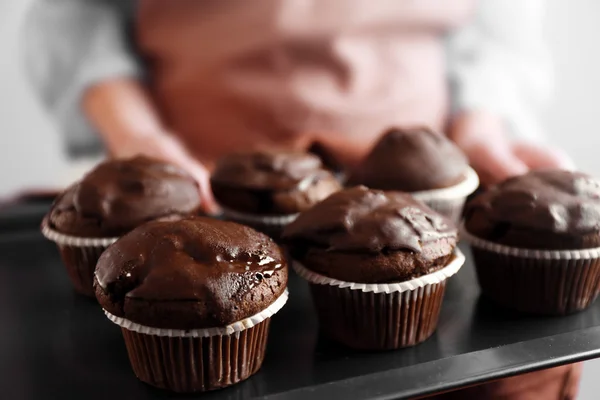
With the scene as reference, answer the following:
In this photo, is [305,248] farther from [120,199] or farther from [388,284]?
[120,199]

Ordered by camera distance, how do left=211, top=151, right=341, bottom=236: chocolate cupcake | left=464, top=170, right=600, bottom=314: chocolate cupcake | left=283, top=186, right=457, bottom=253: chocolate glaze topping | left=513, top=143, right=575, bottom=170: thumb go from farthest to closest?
1. left=513, top=143, right=575, bottom=170: thumb
2. left=211, top=151, right=341, bottom=236: chocolate cupcake
3. left=464, top=170, right=600, bottom=314: chocolate cupcake
4. left=283, top=186, right=457, bottom=253: chocolate glaze topping

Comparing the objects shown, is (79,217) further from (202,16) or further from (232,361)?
(202,16)

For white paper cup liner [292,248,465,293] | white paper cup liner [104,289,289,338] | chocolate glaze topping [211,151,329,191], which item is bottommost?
white paper cup liner [104,289,289,338]

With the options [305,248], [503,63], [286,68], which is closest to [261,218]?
[305,248]

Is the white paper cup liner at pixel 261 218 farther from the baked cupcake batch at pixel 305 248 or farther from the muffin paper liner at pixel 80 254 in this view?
the muffin paper liner at pixel 80 254

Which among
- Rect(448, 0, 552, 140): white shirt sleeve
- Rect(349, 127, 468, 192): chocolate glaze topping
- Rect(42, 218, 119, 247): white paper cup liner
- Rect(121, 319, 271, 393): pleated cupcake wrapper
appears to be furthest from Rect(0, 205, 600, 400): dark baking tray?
Rect(448, 0, 552, 140): white shirt sleeve

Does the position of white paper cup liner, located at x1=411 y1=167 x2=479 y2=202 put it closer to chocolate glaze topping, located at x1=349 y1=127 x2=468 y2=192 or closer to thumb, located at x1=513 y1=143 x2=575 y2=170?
chocolate glaze topping, located at x1=349 y1=127 x2=468 y2=192
